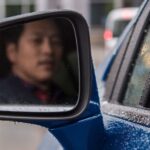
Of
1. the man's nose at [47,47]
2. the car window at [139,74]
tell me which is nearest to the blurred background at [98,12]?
the man's nose at [47,47]

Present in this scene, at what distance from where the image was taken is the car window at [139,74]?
1985 millimetres

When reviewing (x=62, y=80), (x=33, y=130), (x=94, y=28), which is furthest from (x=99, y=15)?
(x=33, y=130)

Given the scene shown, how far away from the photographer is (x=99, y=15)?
93.9 feet

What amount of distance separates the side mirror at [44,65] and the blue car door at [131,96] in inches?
4.8

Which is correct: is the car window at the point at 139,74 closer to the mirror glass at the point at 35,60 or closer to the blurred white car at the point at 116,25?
the mirror glass at the point at 35,60

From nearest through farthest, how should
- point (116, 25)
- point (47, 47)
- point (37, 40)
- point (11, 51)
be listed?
point (47, 47)
point (37, 40)
point (11, 51)
point (116, 25)

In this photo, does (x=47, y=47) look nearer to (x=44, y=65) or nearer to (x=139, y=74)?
(x=44, y=65)

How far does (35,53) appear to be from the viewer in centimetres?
512

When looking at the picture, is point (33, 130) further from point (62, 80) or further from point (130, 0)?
point (130, 0)

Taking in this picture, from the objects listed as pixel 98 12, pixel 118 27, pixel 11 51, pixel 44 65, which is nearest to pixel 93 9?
pixel 98 12

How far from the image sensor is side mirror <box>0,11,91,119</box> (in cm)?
182

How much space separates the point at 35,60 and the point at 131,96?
10.2 ft

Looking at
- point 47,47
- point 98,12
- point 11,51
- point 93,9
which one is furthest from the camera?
point 93,9

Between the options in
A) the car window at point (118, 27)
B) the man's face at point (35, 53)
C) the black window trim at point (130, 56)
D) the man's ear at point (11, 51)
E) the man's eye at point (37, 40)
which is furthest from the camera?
the car window at point (118, 27)
